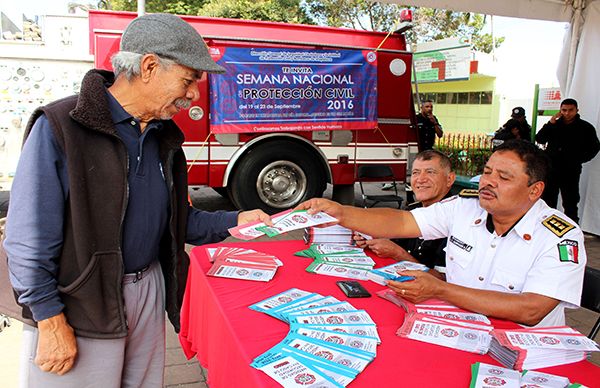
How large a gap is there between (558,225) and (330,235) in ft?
3.99

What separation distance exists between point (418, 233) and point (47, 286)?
1859 mm

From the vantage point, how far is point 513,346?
1.51 metres

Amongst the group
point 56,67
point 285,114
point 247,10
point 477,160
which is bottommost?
point 477,160

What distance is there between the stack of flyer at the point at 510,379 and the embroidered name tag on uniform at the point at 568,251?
2.21 feet

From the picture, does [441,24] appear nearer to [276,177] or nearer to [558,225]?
[276,177]

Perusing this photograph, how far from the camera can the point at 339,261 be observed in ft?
8.35

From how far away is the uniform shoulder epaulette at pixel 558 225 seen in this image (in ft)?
6.64

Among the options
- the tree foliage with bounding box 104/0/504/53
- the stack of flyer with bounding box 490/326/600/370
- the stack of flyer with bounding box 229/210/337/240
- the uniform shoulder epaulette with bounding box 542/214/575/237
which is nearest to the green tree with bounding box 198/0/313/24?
the tree foliage with bounding box 104/0/504/53

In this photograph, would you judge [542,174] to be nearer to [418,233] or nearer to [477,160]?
[418,233]

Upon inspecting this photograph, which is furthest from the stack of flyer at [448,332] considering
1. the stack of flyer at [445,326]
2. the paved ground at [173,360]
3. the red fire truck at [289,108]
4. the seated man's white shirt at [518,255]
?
the red fire truck at [289,108]

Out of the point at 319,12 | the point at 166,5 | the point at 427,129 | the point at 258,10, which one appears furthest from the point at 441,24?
the point at 427,129

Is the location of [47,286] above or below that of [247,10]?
below

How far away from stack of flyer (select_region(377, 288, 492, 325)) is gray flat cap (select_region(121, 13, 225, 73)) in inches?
46.1

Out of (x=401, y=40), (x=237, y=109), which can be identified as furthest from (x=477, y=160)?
(x=237, y=109)
